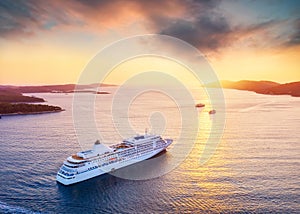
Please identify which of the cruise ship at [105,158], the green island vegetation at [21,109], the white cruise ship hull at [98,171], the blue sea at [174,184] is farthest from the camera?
the green island vegetation at [21,109]

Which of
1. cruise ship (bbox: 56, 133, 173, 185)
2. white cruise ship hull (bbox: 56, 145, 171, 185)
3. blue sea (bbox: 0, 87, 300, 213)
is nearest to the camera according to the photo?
blue sea (bbox: 0, 87, 300, 213)

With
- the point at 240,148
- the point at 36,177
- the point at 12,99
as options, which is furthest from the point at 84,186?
the point at 12,99

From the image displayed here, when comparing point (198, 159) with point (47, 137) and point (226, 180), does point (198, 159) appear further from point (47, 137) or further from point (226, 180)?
point (47, 137)

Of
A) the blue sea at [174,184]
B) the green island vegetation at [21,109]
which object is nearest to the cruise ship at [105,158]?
the blue sea at [174,184]

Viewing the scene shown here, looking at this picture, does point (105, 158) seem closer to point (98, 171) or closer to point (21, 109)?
point (98, 171)

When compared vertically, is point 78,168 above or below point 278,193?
above

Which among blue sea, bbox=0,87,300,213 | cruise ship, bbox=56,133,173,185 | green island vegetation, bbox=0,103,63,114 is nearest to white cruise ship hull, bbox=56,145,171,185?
cruise ship, bbox=56,133,173,185

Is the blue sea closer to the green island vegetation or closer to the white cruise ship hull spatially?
the white cruise ship hull

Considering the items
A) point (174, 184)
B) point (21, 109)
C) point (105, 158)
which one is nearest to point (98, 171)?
point (105, 158)

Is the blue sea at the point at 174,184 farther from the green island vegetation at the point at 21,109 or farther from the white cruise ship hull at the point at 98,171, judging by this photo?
the green island vegetation at the point at 21,109
